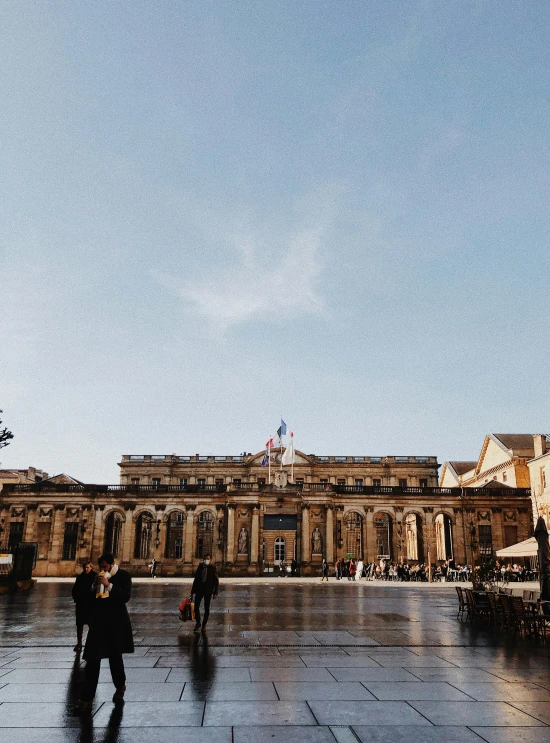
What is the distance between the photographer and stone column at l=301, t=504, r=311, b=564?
54.1 m

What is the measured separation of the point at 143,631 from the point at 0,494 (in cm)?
4874

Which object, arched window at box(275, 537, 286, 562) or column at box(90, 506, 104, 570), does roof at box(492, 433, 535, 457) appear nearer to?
arched window at box(275, 537, 286, 562)

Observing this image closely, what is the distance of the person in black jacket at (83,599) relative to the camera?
37.3ft

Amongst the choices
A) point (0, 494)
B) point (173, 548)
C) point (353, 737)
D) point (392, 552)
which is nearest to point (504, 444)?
point (392, 552)

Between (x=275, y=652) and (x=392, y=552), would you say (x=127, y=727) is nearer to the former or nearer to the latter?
(x=275, y=652)

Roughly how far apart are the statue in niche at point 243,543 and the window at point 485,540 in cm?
2167

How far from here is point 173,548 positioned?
2618 inches

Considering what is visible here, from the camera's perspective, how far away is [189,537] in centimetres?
5619

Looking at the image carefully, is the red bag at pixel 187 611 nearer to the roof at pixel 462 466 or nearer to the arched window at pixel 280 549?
the arched window at pixel 280 549

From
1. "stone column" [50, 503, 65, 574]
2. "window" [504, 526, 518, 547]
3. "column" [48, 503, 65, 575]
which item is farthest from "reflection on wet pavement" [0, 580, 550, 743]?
"window" [504, 526, 518, 547]

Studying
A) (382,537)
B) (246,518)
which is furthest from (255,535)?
(382,537)

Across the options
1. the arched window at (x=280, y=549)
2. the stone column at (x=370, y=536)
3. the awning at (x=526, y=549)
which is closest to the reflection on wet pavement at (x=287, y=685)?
the awning at (x=526, y=549)

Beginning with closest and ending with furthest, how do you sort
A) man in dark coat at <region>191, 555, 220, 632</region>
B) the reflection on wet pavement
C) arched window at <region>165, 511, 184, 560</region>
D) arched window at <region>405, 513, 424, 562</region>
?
1. the reflection on wet pavement
2. man in dark coat at <region>191, 555, 220, 632</region>
3. arched window at <region>405, 513, 424, 562</region>
4. arched window at <region>165, 511, 184, 560</region>

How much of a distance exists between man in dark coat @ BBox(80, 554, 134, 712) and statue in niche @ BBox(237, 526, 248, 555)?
160 ft
